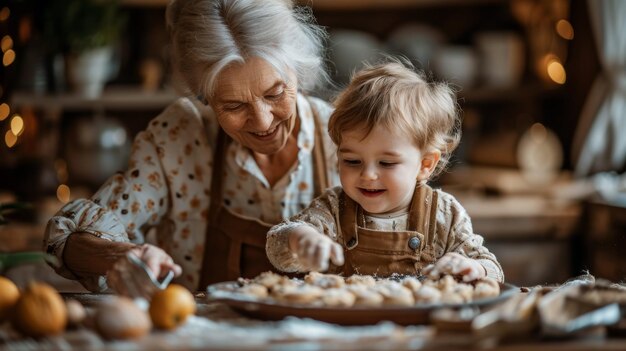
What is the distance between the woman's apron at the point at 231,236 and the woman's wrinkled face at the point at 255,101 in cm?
19

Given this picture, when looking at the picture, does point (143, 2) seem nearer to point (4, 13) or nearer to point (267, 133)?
point (4, 13)

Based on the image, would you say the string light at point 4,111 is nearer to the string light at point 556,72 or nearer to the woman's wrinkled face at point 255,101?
the woman's wrinkled face at point 255,101

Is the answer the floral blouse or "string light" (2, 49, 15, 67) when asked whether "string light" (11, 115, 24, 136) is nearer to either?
"string light" (2, 49, 15, 67)

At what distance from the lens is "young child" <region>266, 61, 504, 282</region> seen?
65.4 inches

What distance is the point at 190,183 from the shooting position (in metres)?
2.15

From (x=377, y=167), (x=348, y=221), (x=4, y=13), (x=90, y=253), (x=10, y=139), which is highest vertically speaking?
(x=4, y=13)

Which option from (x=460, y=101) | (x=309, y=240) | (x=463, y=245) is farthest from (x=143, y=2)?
(x=309, y=240)

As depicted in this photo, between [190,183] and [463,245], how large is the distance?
784 millimetres

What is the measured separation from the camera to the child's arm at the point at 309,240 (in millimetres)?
1352

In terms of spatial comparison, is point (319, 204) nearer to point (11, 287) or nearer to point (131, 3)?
point (11, 287)

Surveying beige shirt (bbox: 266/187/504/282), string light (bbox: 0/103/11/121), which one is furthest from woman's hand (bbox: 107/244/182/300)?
string light (bbox: 0/103/11/121)

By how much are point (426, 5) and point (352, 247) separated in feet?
8.74

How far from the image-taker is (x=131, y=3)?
387 centimetres

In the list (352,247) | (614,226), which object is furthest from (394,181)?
(614,226)
